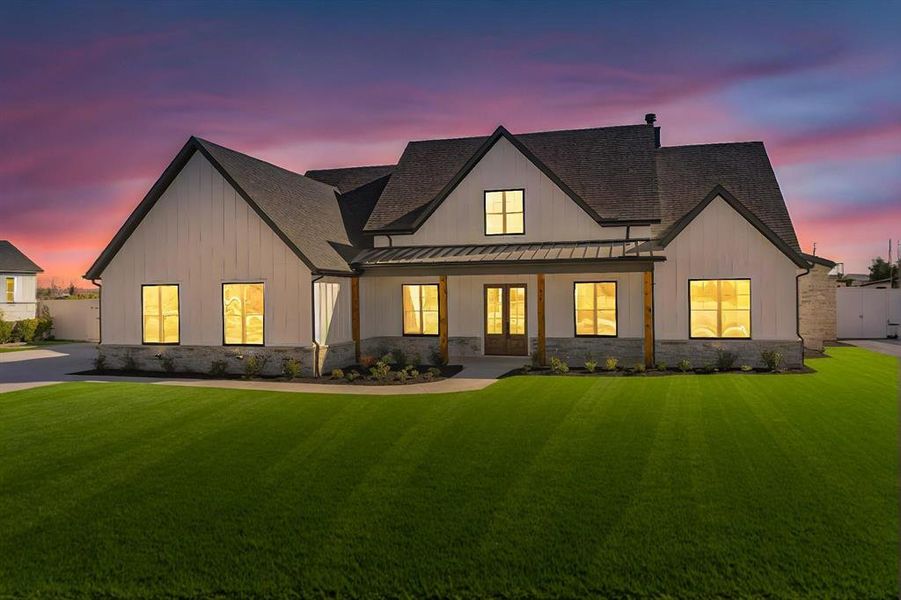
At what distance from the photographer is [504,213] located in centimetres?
2216

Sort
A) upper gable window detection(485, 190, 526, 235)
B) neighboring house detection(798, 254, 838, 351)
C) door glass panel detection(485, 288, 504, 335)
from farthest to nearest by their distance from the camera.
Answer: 1. neighboring house detection(798, 254, 838, 351)
2. door glass panel detection(485, 288, 504, 335)
3. upper gable window detection(485, 190, 526, 235)

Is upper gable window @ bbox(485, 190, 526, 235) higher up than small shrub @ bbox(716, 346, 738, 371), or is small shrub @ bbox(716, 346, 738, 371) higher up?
upper gable window @ bbox(485, 190, 526, 235)

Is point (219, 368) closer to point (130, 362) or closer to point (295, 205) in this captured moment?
point (130, 362)

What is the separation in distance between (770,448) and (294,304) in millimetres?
13303

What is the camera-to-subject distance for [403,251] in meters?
22.5

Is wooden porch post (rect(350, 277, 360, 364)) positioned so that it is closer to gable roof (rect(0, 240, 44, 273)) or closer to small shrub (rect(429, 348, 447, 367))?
small shrub (rect(429, 348, 447, 367))

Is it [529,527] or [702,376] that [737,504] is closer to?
[529,527]

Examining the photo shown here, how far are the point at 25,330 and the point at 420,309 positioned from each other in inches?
931

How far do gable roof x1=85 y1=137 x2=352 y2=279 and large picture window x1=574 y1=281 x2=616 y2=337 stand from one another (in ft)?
24.3

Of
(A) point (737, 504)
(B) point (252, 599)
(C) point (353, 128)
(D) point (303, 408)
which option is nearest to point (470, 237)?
(C) point (353, 128)

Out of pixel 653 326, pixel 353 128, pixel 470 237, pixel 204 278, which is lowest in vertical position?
pixel 653 326

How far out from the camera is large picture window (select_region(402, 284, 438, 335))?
73.9 feet

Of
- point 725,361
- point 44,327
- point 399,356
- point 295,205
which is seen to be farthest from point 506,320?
point 44,327

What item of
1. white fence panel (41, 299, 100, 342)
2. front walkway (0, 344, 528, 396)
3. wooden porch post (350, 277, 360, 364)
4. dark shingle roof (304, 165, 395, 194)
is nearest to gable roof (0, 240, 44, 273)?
white fence panel (41, 299, 100, 342)
